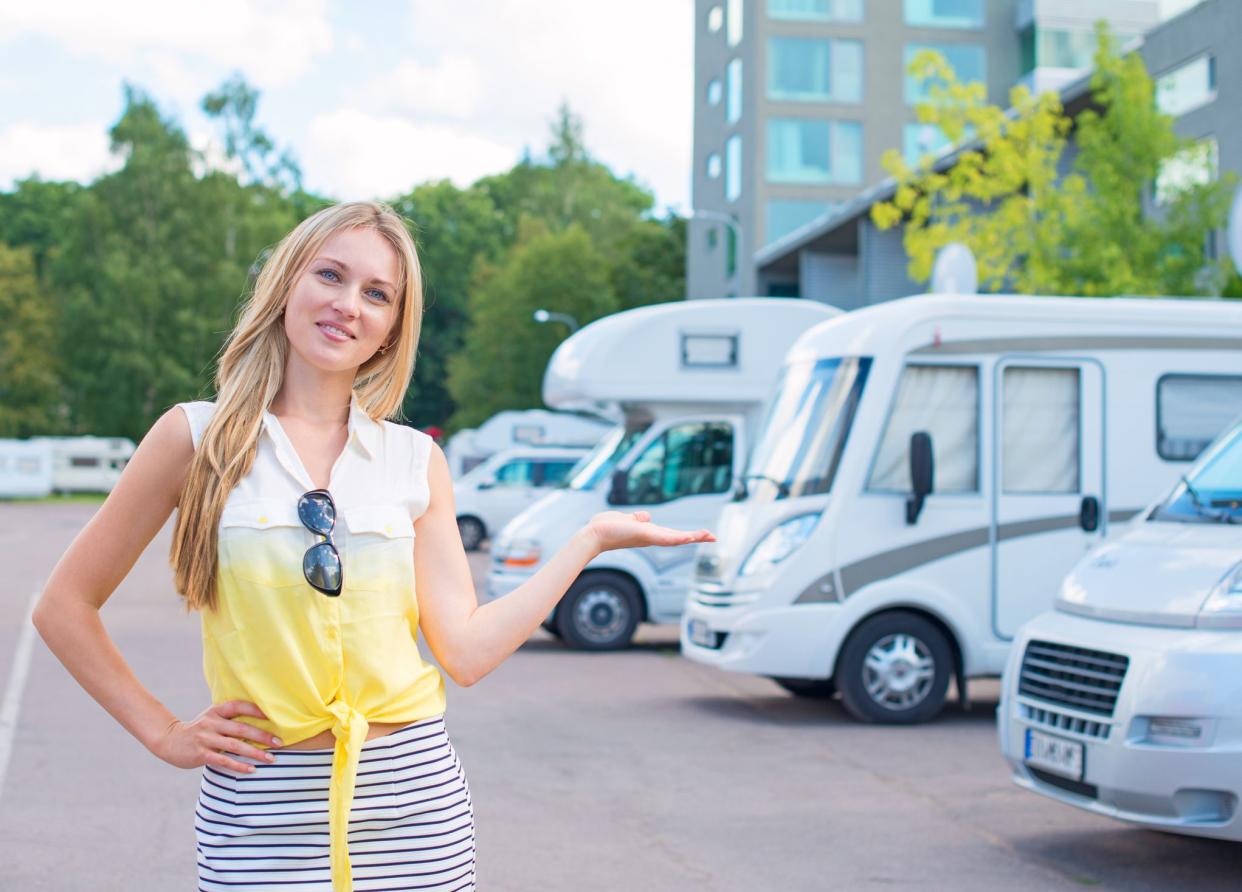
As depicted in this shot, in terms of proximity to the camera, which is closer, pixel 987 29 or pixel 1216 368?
pixel 1216 368

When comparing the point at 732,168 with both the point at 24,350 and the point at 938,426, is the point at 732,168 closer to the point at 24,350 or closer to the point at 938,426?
the point at 24,350

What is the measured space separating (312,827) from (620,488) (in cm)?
1186

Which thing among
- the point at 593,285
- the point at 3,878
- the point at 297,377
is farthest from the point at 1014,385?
the point at 593,285

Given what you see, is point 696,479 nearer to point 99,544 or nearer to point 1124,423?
point 1124,423

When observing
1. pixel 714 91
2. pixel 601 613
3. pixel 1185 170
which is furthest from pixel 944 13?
pixel 601 613

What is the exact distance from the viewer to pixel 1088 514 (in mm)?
10625

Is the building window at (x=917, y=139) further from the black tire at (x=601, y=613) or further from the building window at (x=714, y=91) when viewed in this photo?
the black tire at (x=601, y=613)

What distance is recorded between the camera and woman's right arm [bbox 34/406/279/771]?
2.49 meters

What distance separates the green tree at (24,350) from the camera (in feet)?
213

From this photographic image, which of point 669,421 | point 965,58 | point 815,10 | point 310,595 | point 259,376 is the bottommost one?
point 310,595

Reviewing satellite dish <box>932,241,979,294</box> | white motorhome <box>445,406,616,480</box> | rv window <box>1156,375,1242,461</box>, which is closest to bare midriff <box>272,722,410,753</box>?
rv window <box>1156,375,1242,461</box>

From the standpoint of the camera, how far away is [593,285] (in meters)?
62.4

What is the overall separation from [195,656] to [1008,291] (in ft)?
58.5

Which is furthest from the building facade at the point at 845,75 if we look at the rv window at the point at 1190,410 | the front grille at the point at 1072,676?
the front grille at the point at 1072,676
